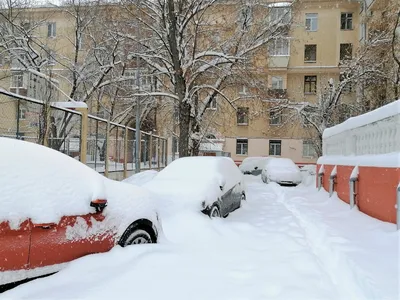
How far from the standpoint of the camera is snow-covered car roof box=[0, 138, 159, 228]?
10.00 ft

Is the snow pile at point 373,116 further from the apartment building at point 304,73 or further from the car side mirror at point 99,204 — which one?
the apartment building at point 304,73

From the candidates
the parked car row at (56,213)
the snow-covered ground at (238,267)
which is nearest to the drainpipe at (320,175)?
the snow-covered ground at (238,267)

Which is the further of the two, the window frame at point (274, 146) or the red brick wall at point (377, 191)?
the window frame at point (274, 146)

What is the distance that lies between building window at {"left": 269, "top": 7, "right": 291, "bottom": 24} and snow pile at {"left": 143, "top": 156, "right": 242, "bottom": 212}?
35.9ft

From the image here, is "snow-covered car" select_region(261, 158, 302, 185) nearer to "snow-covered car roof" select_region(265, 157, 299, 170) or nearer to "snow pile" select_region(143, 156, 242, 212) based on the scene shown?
"snow-covered car roof" select_region(265, 157, 299, 170)

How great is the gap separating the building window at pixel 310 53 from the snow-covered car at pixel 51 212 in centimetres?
3647

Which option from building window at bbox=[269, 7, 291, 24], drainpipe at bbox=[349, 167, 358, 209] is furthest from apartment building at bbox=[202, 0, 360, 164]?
drainpipe at bbox=[349, 167, 358, 209]

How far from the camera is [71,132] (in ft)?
39.8

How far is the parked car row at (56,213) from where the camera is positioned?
300 centimetres

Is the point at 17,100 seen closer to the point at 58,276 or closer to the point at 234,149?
the point at 58,276

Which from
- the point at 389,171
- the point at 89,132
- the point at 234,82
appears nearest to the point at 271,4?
the point at 234,82

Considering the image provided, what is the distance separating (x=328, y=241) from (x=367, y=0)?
3012 centimetres

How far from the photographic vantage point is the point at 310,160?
36312 millimetres

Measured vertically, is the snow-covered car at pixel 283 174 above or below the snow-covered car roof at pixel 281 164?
below
